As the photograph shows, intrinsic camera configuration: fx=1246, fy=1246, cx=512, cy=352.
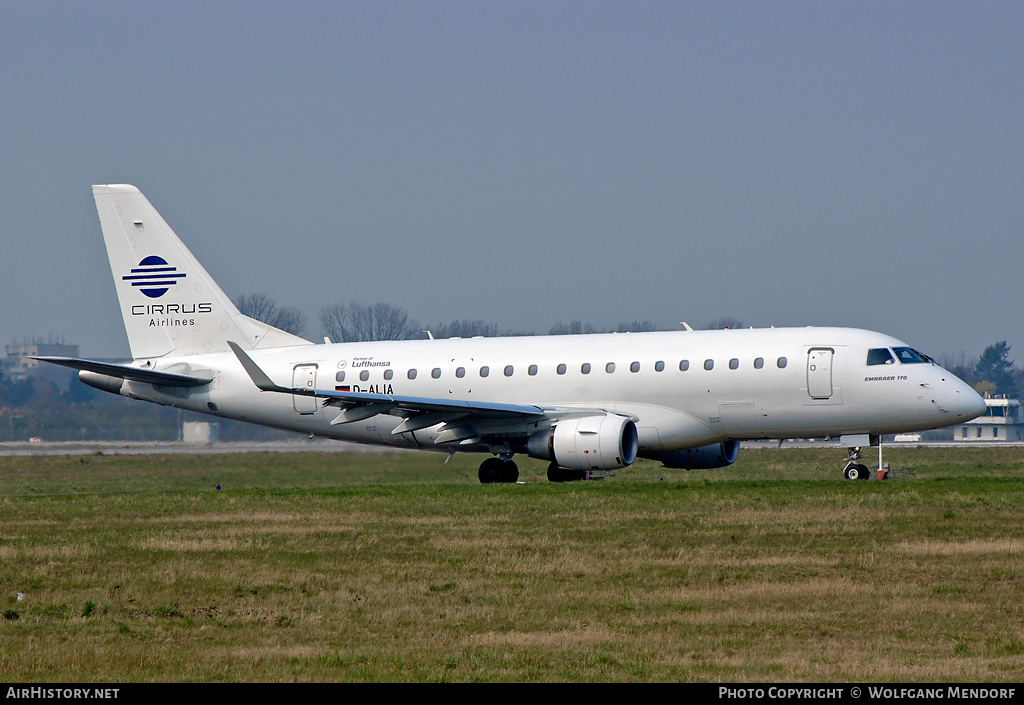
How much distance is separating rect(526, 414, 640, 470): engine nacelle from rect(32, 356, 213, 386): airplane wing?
10.9 m

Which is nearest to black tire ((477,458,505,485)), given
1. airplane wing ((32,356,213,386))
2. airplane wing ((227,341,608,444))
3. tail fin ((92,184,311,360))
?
airplane wing ((227,341,608,444))

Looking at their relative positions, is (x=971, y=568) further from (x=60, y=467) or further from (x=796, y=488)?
(x=60, y=467)

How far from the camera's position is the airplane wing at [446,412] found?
1152 inches

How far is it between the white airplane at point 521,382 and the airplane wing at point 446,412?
5 cm

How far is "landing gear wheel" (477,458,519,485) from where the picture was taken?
102ft

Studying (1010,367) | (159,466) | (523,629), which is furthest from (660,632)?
(1010,367)

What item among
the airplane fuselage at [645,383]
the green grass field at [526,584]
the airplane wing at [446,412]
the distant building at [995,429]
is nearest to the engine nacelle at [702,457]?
the airplane fuselage at [645,383]

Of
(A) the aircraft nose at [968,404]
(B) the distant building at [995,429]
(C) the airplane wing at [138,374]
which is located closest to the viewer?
(A) the aircraft nose at [968,404]

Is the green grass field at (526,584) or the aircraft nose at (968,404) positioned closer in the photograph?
the green grass field at (526,584)

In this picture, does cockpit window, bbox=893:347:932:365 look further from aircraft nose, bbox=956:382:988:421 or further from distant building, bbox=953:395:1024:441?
distant building, bbox=953:395:1024:441

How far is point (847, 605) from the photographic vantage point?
12633 mm

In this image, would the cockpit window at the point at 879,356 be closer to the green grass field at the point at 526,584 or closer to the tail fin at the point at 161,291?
the green grass field at the point at 526,584

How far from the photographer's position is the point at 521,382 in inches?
1254
